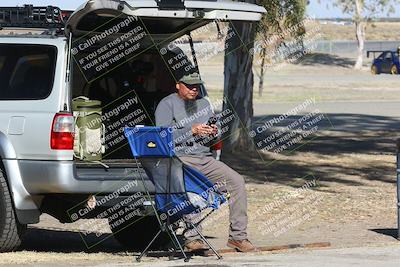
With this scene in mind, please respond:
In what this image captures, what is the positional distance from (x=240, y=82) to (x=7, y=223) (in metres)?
12.1

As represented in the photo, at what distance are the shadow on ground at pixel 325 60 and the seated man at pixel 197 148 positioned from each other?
59199 mm

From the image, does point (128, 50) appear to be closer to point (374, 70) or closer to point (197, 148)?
point (197, 148)

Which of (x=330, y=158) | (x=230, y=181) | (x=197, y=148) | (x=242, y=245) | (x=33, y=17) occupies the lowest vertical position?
(x=330, y=158)

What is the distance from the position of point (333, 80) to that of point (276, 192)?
3996 centimetres

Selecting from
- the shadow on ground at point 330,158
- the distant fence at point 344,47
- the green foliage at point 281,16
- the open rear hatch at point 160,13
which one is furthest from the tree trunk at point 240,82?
the distant fence at point 344,47

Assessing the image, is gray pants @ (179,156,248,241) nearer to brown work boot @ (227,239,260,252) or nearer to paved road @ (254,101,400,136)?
brown work boot @ (227,239,260,252)

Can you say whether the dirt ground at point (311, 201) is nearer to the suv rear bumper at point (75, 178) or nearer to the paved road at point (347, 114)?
the paved road at point (347, 114)

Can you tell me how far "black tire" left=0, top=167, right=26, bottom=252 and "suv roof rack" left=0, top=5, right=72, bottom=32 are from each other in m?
1.45

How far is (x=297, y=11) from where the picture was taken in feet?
106

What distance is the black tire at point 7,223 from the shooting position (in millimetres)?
9398

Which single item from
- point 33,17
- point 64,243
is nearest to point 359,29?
point 64,243

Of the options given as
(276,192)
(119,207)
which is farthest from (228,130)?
(119,207)

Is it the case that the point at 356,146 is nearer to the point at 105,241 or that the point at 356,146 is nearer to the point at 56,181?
the point at 105,241

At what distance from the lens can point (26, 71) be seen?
384 inches
